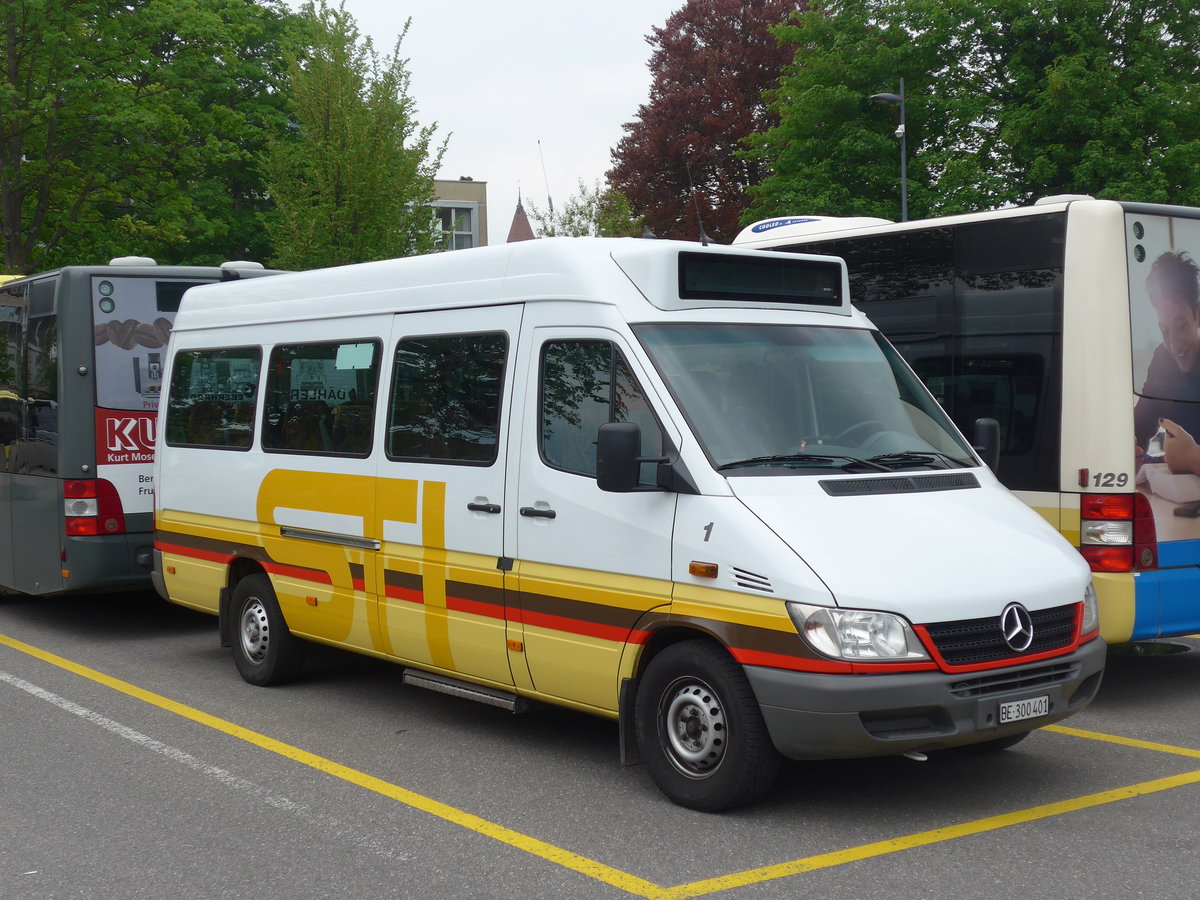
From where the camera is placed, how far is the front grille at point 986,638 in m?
5.39

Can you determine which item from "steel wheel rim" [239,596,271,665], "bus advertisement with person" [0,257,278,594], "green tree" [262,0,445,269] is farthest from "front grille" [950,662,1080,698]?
"green tree" [262,0,445,269]

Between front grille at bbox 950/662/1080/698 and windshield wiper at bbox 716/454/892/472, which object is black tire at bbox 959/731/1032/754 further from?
windshield wiper at bbox 716/454/892/472

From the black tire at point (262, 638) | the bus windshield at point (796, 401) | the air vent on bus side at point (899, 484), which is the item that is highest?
the bus windshield at point (796, 401)

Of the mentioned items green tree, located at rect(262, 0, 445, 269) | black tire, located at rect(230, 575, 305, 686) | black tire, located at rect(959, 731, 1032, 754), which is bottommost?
black tire, located at rect(959, 731, 1032, 754)

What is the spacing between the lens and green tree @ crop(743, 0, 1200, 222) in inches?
946

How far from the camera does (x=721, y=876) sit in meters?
5.01

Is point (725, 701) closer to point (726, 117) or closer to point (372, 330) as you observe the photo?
point (372, 330)

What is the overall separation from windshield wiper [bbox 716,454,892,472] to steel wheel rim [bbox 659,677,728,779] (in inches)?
36.9

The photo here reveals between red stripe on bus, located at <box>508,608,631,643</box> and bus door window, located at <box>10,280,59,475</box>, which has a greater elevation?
bus door window, located at <box>10,280,59,475</box>

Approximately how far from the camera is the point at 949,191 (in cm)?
2597

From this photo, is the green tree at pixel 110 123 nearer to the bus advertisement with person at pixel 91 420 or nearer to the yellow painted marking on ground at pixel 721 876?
the bus advertisement with person at pixel 91 420

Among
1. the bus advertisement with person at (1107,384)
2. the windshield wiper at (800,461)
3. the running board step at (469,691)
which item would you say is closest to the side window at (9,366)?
the running board step at (469,691)

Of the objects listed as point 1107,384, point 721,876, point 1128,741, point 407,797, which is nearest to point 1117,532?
point 1107,384

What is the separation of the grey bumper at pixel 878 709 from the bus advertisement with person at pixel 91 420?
6919 millimetres
